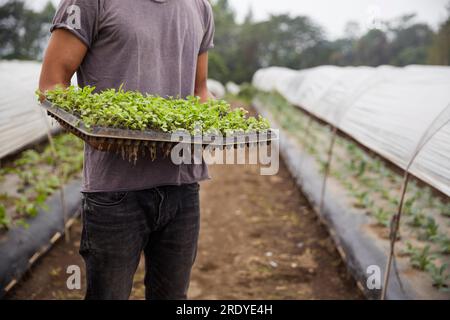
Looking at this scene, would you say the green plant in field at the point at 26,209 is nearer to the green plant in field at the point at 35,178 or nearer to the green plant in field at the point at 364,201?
the green plant in field at the point at 35,178

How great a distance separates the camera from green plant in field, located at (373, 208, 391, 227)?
3.59 metres

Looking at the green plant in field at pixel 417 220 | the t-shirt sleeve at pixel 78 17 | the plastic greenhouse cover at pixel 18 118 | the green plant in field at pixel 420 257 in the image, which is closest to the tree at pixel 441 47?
the green plant in field at pixel 417 220

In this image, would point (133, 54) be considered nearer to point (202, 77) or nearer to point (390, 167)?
point (202, 77)

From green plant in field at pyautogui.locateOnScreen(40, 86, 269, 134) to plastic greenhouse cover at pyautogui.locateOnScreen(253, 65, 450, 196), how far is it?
149 cm

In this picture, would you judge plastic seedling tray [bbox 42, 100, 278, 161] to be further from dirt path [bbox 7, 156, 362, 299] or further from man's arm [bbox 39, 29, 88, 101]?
dirt path [bbox 7, 156, 362, 299]

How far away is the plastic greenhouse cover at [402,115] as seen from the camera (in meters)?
2.46

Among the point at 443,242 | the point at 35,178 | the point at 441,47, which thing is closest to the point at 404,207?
the point at 443,242

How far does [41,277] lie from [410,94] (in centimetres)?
355

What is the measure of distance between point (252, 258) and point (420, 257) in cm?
146

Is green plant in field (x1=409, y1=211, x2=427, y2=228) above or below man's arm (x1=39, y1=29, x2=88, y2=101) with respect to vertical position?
below

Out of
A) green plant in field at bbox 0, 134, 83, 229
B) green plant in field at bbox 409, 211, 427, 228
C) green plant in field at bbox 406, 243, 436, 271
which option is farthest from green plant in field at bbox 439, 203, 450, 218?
green plant in field at bbox 0, 134, 83, 229

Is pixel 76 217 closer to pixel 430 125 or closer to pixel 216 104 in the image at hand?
pixel 216 104

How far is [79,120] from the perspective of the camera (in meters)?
1.22

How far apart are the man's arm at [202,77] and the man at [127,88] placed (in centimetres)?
13
